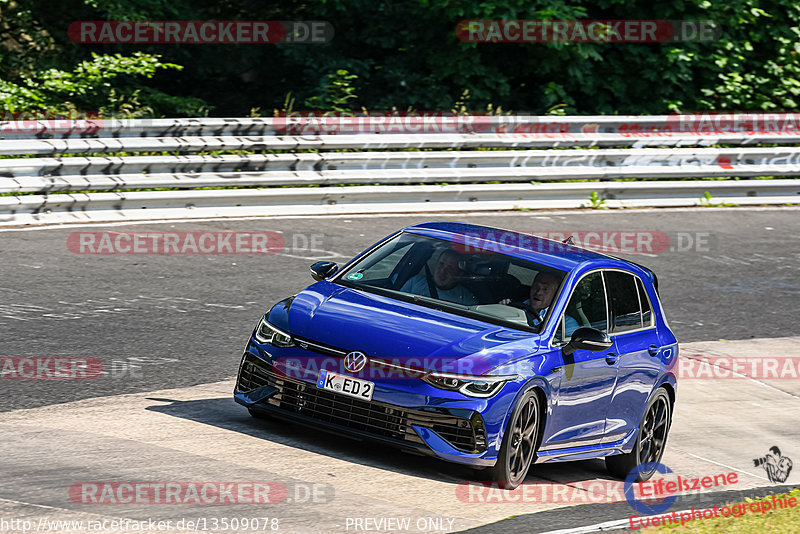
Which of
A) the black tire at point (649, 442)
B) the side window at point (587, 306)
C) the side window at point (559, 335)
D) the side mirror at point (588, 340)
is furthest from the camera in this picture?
the black tire at point (649, 442)

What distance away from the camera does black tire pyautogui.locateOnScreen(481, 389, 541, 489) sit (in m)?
7.28

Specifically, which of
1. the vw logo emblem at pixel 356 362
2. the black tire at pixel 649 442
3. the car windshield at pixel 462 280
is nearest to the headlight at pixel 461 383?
the vw logo emblem at pixel 356 362

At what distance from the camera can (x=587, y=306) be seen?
27.4 ft

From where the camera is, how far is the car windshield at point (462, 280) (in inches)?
314

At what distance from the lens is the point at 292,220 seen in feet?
50.3

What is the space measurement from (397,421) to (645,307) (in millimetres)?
2723

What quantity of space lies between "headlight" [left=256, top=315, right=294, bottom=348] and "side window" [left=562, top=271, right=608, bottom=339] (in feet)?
6.12

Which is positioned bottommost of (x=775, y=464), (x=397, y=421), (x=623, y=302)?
(x=775, y=464)

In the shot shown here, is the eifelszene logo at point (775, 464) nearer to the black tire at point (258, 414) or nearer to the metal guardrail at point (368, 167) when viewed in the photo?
the black tire at point (258, 414)

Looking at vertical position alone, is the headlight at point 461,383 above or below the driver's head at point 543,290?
below

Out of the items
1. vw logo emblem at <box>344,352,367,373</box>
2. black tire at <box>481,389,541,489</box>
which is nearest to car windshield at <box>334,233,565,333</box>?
black tire at <box>481,389,541,489</box>

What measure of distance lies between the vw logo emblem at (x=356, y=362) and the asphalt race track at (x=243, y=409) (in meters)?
0.59

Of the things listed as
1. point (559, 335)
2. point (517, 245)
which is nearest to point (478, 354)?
point (559, 335)

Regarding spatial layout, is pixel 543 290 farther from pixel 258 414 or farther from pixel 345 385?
pixel 258 414
